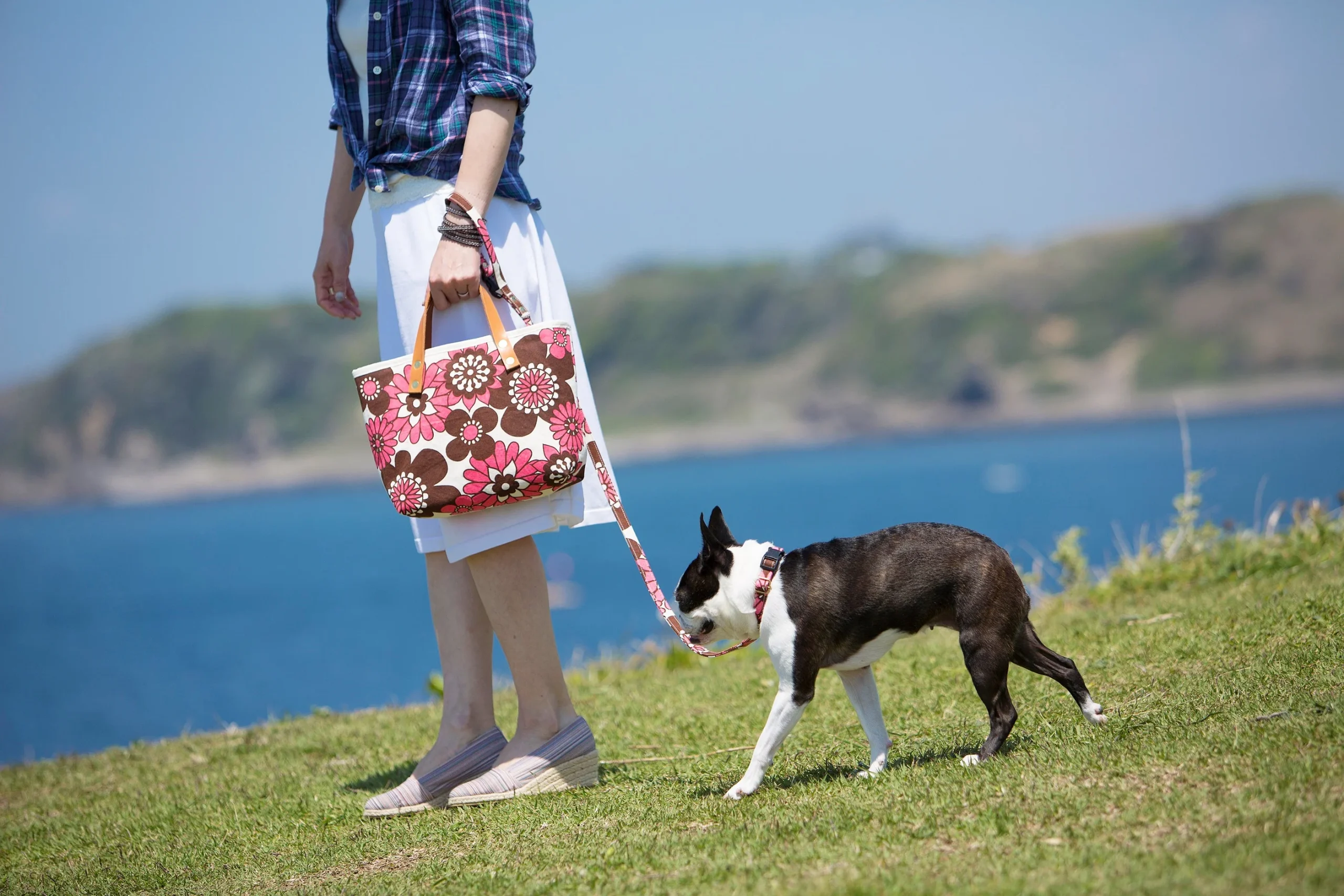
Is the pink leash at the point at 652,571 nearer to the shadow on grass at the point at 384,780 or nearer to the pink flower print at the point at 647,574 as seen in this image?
the pink flower print at the point at 647,574

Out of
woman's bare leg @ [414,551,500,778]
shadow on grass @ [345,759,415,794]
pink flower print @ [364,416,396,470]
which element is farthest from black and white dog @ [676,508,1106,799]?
shadow on grass @ [345,759,415,794]

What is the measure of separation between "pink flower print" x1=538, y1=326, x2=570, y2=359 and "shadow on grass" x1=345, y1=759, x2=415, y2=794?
1.91 metres

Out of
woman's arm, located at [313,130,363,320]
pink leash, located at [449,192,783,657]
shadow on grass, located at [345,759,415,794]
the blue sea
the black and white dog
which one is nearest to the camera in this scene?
the black and white dog

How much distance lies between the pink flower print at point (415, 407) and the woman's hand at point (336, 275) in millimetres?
906

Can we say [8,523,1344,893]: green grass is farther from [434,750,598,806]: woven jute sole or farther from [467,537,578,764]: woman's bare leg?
[467,537,578,764]: woman's bare leg

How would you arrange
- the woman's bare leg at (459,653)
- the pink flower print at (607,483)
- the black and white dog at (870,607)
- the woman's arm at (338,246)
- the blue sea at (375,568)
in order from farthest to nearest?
1. the blue sea at (375,568)
2. the woman's arm at (338,246)
3. the woman's bare leg at (459,653)
4. the pink flower print at (607,483)
5. the black and white dog at (870,607)

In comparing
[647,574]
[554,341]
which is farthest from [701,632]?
[554,341]

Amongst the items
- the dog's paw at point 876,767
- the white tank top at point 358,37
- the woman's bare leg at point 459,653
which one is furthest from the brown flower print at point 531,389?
the dog's paw at point 876,767

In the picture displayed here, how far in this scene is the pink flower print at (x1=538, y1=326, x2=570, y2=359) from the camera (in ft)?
12.0

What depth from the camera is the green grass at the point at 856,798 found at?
2.67 metres

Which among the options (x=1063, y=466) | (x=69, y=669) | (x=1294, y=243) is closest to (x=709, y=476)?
(x=1063, y=466)

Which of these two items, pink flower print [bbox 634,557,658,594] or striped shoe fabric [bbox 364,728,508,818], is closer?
pink flower print [bbox 634,557,658,594]

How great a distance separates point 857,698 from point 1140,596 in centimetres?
359

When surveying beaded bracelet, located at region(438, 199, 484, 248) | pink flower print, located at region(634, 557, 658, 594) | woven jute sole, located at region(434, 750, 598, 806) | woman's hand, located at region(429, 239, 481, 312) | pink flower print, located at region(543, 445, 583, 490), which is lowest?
woven jute sole, located at region(434, 750, 598, 806)
